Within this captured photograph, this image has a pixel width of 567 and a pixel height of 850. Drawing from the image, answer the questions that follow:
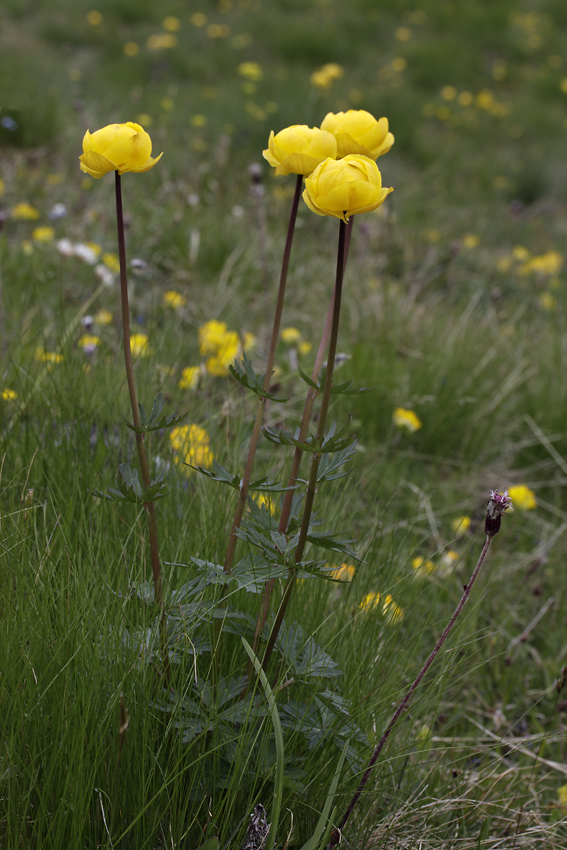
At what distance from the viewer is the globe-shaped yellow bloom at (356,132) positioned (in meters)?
0.87

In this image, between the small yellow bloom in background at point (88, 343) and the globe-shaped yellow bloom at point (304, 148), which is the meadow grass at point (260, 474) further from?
the globe-shaped yellow bloom at point (304, 148)

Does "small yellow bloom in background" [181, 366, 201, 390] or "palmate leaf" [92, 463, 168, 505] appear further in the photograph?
"small yellow bloom in background" [181, 366, 201, 390]

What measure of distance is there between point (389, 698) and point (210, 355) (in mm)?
1290

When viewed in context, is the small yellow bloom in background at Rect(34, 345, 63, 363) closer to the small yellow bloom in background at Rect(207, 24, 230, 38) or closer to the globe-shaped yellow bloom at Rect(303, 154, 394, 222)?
the globe-shaped yellow bloom at Rect(303, 154, 394, 222)

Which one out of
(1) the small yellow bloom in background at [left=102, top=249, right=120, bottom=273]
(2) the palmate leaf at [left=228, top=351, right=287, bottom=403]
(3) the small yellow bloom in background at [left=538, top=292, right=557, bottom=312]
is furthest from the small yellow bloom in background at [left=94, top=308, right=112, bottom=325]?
(3) the small yellow bloom in background at [left=538, top=292, right=557, bottom=312]

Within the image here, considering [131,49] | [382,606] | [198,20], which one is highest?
[198,20]

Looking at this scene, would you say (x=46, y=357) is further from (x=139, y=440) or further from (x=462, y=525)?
(x=462, y=525)

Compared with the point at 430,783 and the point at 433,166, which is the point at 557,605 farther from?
the point at 433,166

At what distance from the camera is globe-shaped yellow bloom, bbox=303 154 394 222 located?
70 centimetres

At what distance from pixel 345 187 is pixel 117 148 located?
0.27m

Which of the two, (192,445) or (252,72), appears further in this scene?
(252,72)

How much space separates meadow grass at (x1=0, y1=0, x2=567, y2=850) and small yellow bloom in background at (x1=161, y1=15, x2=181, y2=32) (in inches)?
12.5

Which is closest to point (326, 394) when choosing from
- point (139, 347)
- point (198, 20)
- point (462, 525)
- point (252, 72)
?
point (139, 347)

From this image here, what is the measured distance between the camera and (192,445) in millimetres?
1392
